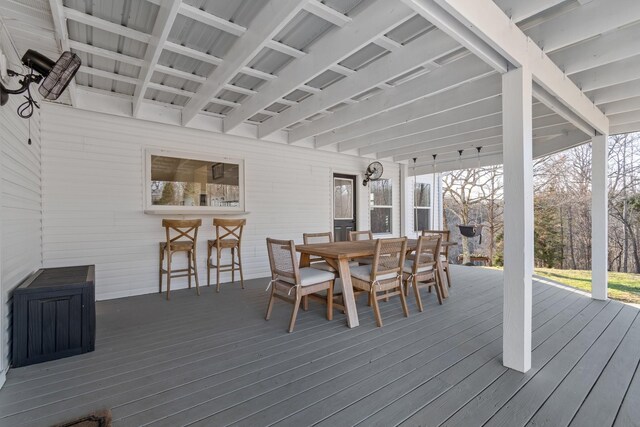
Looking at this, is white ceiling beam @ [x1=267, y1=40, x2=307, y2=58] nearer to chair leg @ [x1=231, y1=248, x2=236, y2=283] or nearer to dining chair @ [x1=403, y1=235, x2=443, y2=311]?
A: dining chair @ [x1=403, y1=235, x2=443, y2=311]

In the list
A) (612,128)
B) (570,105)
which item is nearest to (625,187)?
(612,128)

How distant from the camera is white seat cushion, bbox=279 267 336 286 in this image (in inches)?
119

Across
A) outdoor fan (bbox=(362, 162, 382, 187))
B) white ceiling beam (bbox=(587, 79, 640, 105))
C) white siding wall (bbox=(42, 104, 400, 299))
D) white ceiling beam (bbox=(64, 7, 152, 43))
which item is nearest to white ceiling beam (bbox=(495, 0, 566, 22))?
white ceiling beam (bbox=(587, 79, 640, 105))

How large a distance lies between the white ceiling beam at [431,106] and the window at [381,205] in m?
2.37

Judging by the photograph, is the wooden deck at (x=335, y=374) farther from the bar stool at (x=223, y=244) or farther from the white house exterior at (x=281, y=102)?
the bar stool at (x=223, y=244)

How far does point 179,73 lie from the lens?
3221 millimetres

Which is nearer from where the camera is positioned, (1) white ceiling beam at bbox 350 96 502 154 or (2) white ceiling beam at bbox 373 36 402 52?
(2) white ceiling beam at bbox 373 36 402 52

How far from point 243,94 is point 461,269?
5.59m

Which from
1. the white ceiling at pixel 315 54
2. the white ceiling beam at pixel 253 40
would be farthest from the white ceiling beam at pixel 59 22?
the white ceiling beam at pixel 253 40

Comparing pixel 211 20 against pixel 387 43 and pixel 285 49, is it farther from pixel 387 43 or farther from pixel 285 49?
pixel 387 43

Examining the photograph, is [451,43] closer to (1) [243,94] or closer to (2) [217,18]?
(2) [217,18]

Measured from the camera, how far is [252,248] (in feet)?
17.2

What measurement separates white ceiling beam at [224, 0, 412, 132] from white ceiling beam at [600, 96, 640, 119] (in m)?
3.60

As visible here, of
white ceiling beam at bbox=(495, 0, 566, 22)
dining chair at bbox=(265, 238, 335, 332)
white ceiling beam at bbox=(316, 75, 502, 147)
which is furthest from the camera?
white ceiling beam at bbox=(316, 75, 502, 147)
